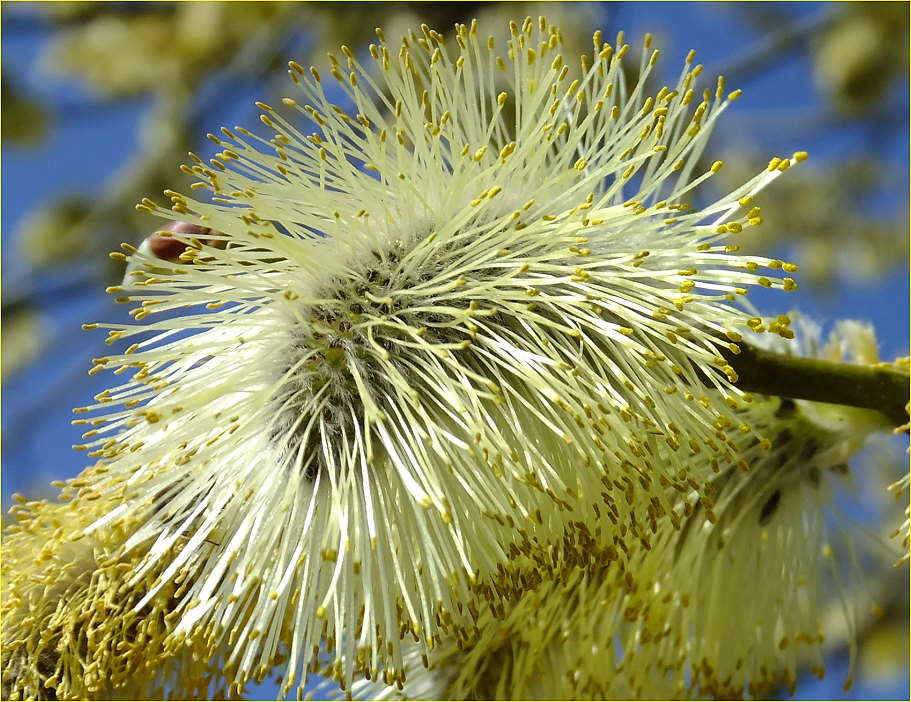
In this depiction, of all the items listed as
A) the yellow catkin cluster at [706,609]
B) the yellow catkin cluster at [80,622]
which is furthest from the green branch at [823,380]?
the yellow catkin cluster at [80,622]

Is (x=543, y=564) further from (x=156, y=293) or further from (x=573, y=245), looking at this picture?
(x=156, y=293)

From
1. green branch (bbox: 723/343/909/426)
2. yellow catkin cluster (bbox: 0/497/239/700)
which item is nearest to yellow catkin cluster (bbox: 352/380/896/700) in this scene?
green branch (bbox: 723/343/909/426)

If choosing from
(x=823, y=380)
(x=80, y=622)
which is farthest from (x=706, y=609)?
(x=80, y=622)

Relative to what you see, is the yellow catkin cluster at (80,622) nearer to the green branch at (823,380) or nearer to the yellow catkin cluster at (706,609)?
the yellow catkin cluster at (706,609)

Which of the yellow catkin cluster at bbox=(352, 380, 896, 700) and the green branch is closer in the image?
the green branch

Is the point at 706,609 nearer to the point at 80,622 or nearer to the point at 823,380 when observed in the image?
the point at 823,380

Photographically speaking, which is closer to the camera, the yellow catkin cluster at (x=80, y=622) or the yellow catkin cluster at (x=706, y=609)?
the yellow catkin cluster at (x=80, y=622)

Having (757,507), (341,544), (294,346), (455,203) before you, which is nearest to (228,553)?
(341,544)

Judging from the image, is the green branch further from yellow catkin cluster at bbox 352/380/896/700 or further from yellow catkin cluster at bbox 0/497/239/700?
yellow catkin cluster at bbox 0/497/239/700

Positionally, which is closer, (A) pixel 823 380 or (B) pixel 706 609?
(A) pixel 823 380
